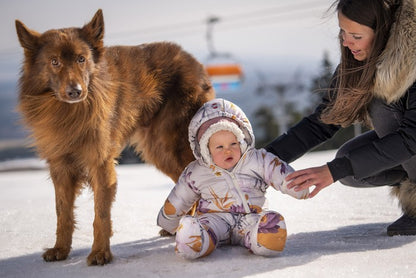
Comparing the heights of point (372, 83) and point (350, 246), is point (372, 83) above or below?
above

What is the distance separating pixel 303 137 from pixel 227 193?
793mm

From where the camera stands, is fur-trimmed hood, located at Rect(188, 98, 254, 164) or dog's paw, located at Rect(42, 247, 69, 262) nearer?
dog's paw, located at Rect(42, 247, 69, 262)

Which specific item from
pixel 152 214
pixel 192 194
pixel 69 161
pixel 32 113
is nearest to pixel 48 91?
pixel 32 113

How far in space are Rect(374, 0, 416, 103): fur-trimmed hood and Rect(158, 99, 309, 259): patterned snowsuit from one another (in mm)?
739

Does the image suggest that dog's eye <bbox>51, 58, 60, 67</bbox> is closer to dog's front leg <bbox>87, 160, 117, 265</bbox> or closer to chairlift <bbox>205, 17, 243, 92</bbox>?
dog's front leg <bbox>87, 160, 117, 265</bbox>

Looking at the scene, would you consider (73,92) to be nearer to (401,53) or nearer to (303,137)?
(303,137)

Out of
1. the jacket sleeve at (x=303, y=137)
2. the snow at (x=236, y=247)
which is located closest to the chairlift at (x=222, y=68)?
the snow at (x=236, y=247)

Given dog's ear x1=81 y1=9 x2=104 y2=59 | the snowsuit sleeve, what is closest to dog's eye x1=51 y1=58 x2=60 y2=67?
dog's ear x1=81 y1=9 x2=104 y2=59

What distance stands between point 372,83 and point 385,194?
179cm

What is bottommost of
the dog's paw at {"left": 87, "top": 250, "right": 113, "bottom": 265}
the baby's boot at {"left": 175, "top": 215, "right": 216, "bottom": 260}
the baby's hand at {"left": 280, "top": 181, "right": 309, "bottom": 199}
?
the dog's paw at {"left": 87, "top": 250, "right": 113, "bottom": 265}

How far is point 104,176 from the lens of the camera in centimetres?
291

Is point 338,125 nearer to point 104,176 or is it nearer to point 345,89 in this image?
point 345,89

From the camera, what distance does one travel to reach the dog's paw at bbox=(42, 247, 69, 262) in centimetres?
285

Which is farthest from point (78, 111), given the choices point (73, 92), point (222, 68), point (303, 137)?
point (222, 68)
